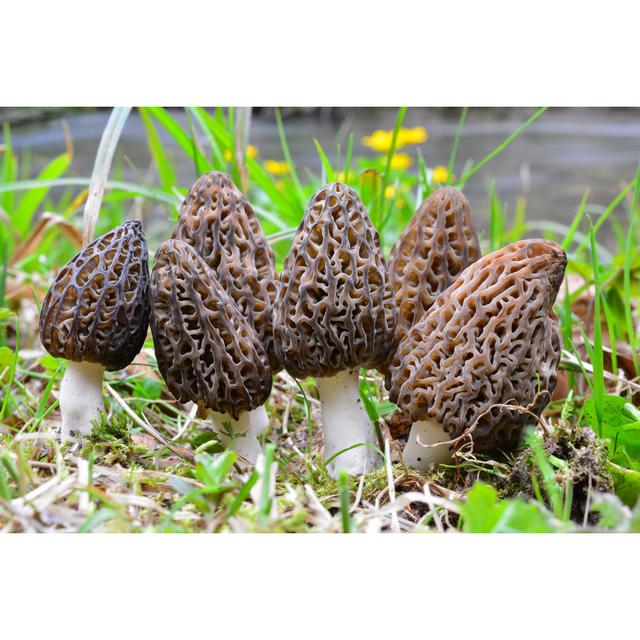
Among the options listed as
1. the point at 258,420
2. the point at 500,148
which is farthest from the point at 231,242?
the point at 500,148

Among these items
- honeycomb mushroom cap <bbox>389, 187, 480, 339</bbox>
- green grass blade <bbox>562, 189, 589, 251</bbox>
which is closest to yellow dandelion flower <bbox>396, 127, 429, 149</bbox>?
green grass blade <bbox>562, 189, 589, 251</bbox>

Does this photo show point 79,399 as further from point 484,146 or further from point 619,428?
point 484,146

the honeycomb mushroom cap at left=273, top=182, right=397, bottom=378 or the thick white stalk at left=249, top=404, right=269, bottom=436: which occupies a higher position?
the honeycomb mushroom cap at left=273, top=182, right=397, bottom=378

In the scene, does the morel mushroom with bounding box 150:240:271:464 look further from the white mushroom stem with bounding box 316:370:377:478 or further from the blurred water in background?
the blurred water in background

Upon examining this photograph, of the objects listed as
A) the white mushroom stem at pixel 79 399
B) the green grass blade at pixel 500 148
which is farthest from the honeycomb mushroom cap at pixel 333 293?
the green grass blade at pixel 500 148

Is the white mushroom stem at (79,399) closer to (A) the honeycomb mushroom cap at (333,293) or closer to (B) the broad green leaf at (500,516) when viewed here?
(A) the honeycomb mushroom cap at (333,293)
